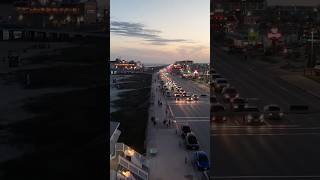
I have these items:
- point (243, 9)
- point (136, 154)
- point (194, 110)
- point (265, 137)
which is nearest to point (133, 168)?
point (136, 154)

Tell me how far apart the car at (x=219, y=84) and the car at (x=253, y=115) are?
279 mm

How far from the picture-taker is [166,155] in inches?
291

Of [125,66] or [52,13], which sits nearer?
[52,13]

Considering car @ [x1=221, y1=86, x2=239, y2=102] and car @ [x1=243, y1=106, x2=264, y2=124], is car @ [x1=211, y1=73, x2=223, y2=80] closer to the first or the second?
car @ [x1=221, y1=86, x2=239, y2=102]

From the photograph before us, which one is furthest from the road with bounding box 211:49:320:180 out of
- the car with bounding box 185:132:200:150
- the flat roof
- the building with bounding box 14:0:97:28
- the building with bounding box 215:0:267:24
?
the flat roof

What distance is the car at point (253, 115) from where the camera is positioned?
4850 mm

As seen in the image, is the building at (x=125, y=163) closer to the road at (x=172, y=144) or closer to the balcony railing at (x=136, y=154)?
the balcony railing at (x=136, y=154)

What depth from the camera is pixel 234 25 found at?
4.71 meters

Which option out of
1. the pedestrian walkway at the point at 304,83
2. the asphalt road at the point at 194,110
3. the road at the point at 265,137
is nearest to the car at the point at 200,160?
the asphalt road at the point at 194,110

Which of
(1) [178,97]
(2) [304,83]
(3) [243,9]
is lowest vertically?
(1) [178,97]

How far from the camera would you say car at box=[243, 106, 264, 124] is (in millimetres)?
4850

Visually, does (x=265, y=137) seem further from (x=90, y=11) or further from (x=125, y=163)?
(x=90, y=11)

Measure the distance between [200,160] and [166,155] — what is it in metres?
0.91

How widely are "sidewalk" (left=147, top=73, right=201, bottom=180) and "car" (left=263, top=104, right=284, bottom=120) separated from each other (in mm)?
1555
